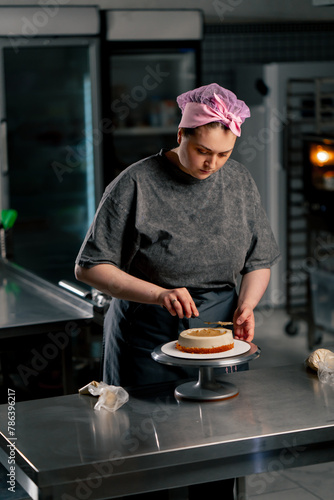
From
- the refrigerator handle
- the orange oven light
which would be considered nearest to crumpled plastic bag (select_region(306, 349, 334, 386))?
the refrigerator handle

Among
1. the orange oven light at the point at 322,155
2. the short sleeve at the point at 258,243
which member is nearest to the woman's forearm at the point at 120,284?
the short sleeve at the point at 258,243

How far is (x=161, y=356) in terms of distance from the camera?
1.69 m

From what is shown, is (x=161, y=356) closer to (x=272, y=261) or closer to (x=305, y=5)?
(x=272, y=261)

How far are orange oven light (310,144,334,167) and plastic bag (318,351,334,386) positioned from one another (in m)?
3.09

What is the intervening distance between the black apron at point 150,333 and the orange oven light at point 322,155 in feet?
9.80

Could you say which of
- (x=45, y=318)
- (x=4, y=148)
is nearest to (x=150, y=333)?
(x=45, y=318)

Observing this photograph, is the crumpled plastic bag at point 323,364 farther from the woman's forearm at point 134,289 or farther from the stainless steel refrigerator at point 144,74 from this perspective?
the stainless steel refrigerator at point 144,74

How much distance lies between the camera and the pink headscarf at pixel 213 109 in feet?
5.77

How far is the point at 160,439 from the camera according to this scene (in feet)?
4.93

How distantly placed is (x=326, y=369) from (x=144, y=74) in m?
3.68

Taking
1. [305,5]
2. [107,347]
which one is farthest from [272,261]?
[305,5]

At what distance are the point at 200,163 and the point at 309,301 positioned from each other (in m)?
3.42

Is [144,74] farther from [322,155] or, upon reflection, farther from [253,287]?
[253,287]

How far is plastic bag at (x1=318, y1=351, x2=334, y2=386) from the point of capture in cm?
184
